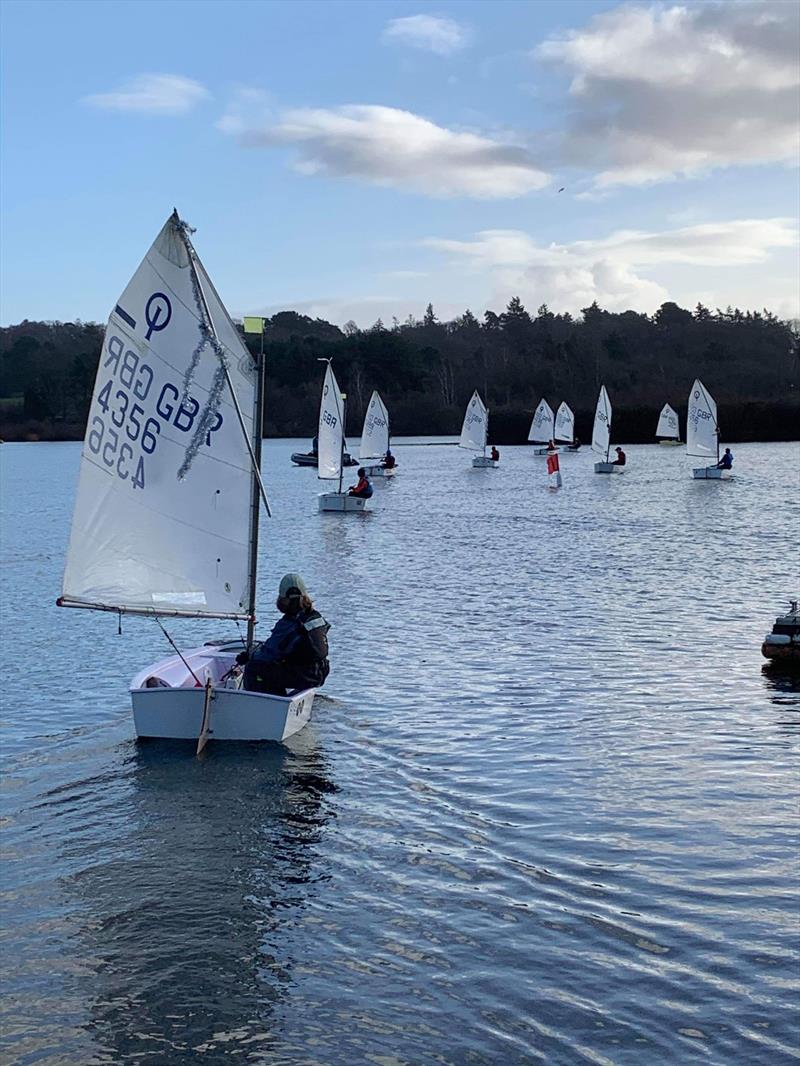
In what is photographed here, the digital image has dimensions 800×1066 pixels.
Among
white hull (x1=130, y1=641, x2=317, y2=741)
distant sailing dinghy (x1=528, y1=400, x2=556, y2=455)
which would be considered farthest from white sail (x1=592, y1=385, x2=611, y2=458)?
white hull (x1=130, y1=641, x2=317, y2=741)

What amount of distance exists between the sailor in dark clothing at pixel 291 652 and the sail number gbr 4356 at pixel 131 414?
2.38 meters

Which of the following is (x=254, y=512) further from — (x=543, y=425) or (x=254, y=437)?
(x=543, y=425)

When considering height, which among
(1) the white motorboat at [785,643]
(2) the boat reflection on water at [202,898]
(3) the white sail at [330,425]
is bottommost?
(2) the boat reflection on water at [202,898]

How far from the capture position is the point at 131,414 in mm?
15359

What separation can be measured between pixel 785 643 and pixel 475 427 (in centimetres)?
8002

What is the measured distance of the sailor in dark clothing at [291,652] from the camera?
15.0 m

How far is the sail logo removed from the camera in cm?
1514

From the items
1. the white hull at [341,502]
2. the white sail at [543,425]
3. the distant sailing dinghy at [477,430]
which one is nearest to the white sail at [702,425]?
the distant sailing dinghy at [477,430]

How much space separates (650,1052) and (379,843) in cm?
449

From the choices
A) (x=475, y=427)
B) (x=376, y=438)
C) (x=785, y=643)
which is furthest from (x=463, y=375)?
(x=785, y=643)

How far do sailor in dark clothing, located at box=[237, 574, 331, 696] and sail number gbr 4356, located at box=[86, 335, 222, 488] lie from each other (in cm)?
238

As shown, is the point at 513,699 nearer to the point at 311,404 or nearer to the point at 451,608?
the point at 451,608

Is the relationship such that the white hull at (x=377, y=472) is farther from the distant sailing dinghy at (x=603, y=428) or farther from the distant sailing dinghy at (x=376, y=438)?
the distant sailing dinghy at (x=603, y=428)

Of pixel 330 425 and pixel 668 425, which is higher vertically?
pixel 668 425
